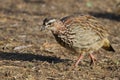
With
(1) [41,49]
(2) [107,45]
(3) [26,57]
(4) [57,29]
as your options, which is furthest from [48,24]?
(1) [41,49]

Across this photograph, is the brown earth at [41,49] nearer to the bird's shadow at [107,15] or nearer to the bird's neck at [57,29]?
Answer: the bird's shadow at [107,15]

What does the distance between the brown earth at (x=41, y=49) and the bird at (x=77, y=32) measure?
15.1 inches

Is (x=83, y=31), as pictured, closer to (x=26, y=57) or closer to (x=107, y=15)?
(x=26, y=57)

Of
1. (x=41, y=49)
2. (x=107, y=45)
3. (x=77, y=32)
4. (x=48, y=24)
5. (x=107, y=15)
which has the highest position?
(x=48, y=24)

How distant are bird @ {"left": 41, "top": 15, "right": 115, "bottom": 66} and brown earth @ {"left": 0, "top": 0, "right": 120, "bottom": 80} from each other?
0.38 meters

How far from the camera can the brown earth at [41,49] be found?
8558mm

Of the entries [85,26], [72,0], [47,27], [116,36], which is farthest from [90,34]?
[72,0]

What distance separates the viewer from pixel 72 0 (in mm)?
17344

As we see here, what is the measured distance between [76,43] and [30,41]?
7.80 ft

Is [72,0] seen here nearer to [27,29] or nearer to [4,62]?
[27,29]

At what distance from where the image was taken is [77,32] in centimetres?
906

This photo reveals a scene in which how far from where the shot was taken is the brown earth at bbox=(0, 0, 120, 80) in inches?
337

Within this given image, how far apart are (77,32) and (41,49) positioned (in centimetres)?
168

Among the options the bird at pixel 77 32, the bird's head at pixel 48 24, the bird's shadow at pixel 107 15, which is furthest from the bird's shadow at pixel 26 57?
the bird's shadow at pixel 107 15
